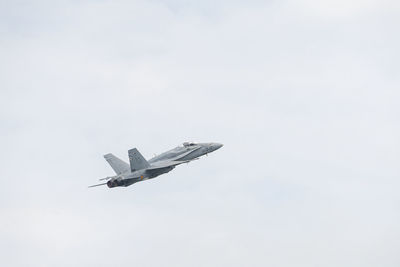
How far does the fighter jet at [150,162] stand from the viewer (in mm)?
99688

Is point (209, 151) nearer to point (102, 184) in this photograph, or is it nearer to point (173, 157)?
point (173, 157)

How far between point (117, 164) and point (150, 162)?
4.50 metres

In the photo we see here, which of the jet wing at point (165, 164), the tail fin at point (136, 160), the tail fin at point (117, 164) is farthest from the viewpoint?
the tail fin at point (117, 164)

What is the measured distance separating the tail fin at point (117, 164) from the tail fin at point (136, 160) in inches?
127

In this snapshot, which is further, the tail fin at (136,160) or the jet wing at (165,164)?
the jet wing at (165,164)

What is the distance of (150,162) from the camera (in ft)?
344

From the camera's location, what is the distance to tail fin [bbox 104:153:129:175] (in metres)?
103

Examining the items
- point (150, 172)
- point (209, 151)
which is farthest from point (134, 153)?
point (209, 151)

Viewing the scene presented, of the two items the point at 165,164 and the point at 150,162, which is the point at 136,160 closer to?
the point at 165,164

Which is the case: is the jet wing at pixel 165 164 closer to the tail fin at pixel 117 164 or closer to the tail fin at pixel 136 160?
the tail fin at pixel 136 160

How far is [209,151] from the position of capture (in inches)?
4316

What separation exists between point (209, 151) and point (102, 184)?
17.6 metres

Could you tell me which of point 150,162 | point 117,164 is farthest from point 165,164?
point 117,164

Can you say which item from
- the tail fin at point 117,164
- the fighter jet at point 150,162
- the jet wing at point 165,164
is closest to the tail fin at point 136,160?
the fighter jet at point 150,162
